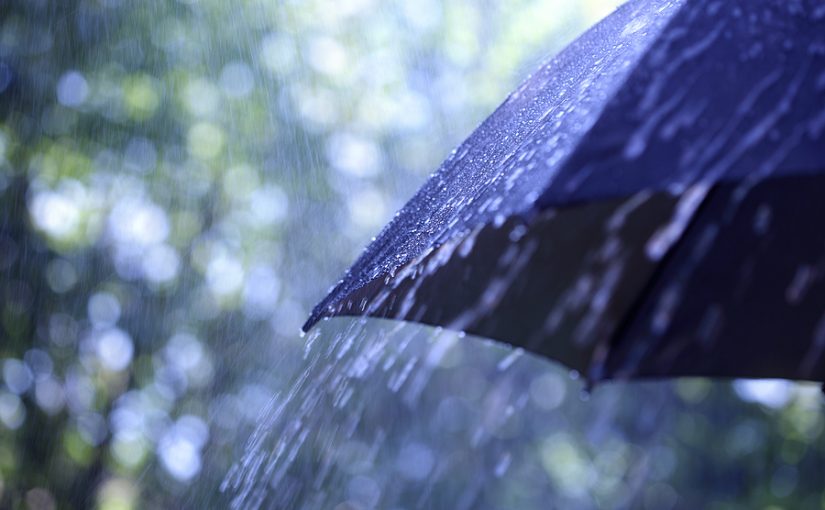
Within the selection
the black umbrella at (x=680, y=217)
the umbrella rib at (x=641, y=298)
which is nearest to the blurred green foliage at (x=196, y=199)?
the black umbrella at (x=680, y=217)

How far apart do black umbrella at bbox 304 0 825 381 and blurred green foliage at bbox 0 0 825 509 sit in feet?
33.7

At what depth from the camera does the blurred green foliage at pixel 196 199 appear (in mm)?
10836

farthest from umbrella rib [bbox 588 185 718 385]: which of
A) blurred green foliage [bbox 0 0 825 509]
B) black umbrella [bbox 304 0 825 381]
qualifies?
blurred green foliage [bbox 0 0 825 509]

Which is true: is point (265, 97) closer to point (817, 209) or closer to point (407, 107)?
point (407, 107)

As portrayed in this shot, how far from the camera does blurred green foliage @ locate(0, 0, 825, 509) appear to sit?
427 inches

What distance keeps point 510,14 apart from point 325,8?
2.98 meters

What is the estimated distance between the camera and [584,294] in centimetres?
125

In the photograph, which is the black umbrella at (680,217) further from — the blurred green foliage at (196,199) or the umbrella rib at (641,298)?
the blurred green foliage at (196,199)

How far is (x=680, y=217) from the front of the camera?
1261mm

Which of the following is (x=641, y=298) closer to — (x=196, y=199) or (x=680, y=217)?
(x=680, y=217)

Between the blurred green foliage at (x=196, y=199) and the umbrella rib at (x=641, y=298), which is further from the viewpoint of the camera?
the blurred green foliage at (x=196, y=199)

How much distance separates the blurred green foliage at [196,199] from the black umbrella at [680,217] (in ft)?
33.7

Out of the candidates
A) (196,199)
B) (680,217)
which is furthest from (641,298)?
(196,199)

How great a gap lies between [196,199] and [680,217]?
37.0 ft
